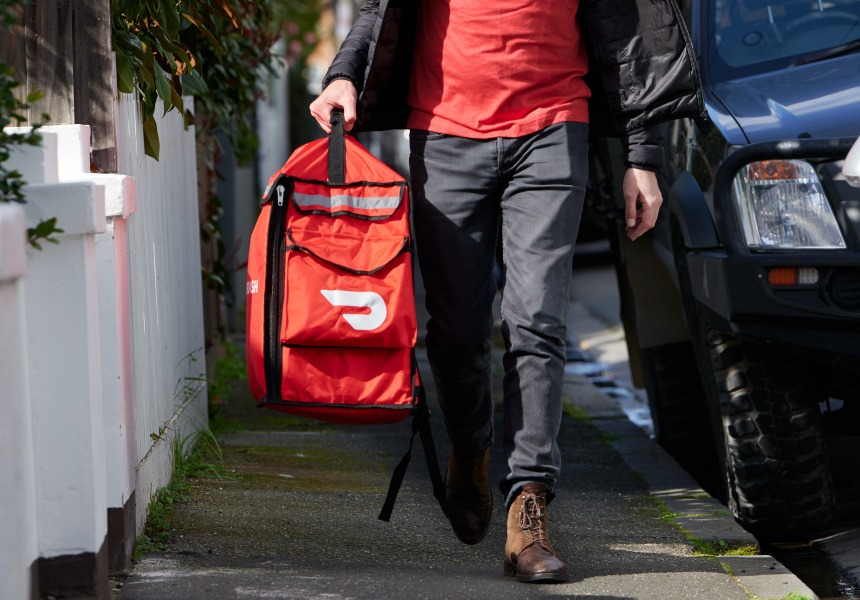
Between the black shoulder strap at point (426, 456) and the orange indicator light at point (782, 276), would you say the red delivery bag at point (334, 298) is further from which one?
the orange indicator light at point (782, 276)

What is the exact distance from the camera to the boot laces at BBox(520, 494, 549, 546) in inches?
130

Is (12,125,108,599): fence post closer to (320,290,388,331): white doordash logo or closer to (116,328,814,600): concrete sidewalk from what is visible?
(116,328,814,600): concrete sidewalk

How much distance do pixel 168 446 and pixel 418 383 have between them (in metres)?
1.06

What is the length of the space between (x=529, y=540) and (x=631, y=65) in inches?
48.5

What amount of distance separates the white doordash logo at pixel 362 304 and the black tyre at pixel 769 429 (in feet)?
3.72

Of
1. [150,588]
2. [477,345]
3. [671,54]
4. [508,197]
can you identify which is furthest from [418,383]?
[671,54]

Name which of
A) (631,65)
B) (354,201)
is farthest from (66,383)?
(631,65)

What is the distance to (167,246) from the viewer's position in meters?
4.34

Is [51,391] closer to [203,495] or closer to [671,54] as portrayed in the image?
[203,495]

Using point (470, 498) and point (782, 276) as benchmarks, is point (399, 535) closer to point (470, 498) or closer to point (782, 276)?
point (470, 498)

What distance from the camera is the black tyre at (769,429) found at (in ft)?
12.7

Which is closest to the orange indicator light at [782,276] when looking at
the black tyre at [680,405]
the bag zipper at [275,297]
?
the bag zipper at [275,297]

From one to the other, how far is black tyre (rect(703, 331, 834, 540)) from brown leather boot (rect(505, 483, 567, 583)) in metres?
0.85

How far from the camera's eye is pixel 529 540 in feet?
10.8
